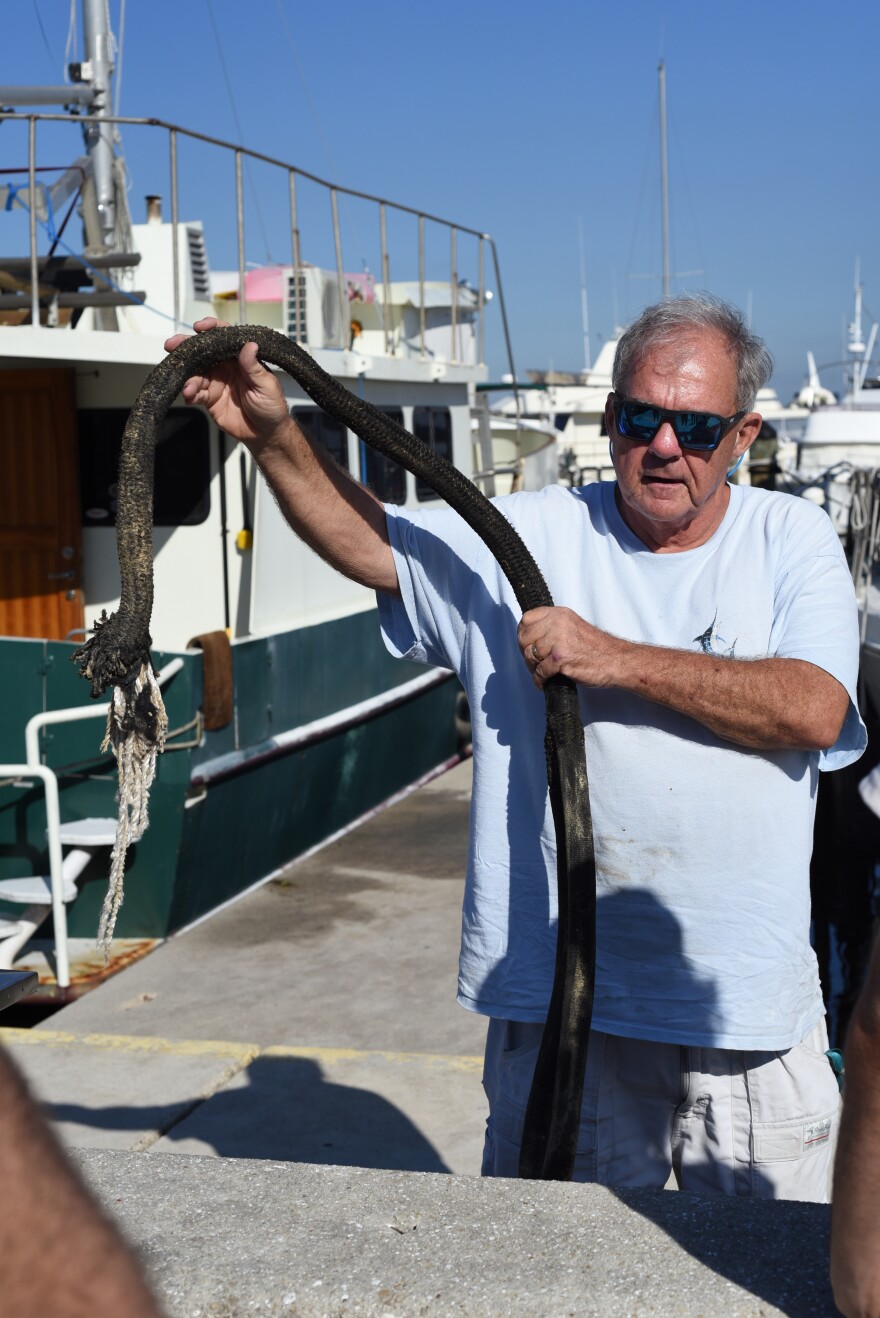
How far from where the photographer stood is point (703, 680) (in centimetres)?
230

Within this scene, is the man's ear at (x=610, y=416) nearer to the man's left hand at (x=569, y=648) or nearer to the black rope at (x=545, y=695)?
the black rope at (x=545, y=695)

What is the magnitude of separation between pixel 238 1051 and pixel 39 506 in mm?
4285

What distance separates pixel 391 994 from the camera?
5355mm

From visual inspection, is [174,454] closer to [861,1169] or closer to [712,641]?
[712,641]

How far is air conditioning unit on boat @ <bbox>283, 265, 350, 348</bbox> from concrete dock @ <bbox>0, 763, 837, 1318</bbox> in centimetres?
303

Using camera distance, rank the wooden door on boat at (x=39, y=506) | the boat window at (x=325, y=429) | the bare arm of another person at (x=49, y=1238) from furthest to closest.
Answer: the boat window at (x=325, y=429) < the wooden door on boat at (x=39, y=506) < the bare arm of another person at (x=49, y=1238)

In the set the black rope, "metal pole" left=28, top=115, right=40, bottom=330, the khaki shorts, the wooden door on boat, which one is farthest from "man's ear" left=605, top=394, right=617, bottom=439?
the wooden door on boat

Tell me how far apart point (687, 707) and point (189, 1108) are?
2.66 m

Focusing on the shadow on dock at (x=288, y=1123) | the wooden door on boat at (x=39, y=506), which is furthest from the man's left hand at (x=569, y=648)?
the wooden door on boat at (x=39, y=506)

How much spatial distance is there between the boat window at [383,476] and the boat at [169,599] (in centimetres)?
2

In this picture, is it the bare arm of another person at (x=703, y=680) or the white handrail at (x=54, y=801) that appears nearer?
the bare arm of another person at (x=703, y=680)

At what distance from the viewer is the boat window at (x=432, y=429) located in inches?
390

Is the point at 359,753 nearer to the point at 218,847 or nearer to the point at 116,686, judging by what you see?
Result: the point at 218,847

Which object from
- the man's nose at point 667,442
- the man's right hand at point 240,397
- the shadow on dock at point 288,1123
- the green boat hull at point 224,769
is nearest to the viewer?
the man's nose at point 667,442
